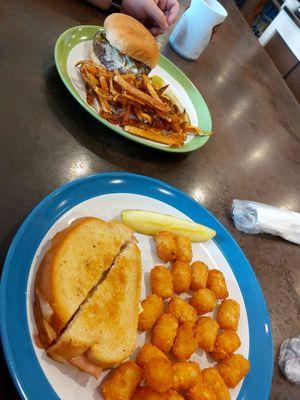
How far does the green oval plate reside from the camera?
1360 millimetres

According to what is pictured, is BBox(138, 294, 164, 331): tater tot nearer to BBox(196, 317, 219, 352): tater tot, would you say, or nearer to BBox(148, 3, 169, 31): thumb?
BBox(196, 317, 219, 352): tater tot

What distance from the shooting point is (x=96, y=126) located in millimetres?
1438

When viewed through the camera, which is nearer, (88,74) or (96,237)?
(96,237)

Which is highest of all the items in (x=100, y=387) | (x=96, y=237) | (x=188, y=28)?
(x=188, y=28)

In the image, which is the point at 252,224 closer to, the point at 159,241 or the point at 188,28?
the point at 159,241

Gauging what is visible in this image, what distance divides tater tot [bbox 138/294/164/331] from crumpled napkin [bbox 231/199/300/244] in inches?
24.1

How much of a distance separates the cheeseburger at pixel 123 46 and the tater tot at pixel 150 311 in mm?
1165

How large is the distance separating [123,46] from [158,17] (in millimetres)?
510

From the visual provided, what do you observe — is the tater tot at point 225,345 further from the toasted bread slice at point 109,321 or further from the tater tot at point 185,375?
the toasted bread slice at point 109,321

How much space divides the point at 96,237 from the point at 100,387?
0.41 meters

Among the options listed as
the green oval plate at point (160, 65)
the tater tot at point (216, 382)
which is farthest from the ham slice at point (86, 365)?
the green oval plate at point (160, 65)

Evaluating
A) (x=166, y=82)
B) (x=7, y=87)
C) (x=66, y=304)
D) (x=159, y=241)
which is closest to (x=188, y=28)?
(x=166, y=82)

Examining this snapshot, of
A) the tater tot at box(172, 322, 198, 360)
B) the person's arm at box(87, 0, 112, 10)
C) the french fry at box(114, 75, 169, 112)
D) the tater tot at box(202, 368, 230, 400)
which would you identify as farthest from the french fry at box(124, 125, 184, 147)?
the person's arm at box(87, 0, 112, 10)

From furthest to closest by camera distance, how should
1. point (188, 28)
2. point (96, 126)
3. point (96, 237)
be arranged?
point (188, 28), point (96, 126), point (96, 237)
